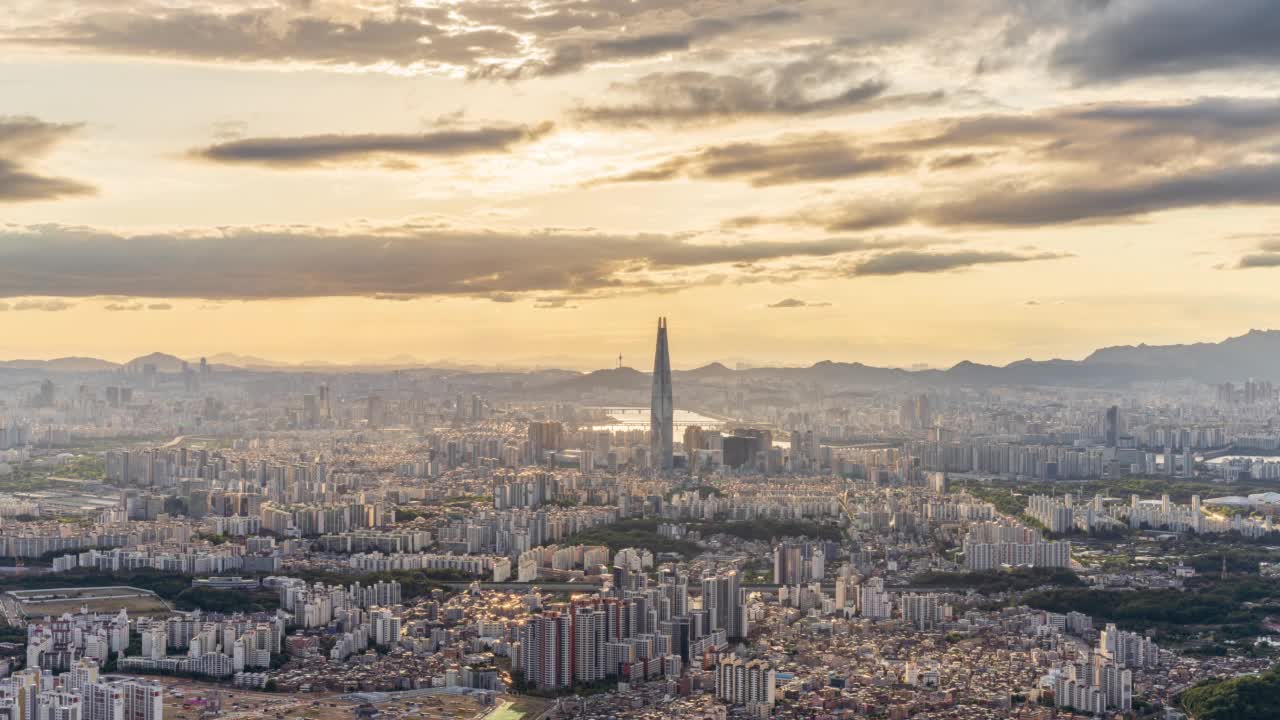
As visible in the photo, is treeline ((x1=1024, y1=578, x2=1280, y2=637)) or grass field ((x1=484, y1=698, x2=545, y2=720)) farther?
treeline ((x1=1024, y1=578, x2=1280, y2=637))

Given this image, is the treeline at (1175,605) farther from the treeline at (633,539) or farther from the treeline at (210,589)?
the treeline at (210,589)

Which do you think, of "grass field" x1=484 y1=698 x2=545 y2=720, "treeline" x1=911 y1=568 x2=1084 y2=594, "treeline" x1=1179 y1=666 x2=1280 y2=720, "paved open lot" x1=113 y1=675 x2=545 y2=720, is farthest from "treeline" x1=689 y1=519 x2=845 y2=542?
"paved open lot" x1=113 y1=675 x2=545 y2=720

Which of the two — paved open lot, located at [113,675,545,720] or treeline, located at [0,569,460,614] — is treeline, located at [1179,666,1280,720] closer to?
Result: paved open lot, located at [113,675,545,720]

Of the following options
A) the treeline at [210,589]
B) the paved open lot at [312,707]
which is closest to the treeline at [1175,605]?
the paved open lot at [312,707]

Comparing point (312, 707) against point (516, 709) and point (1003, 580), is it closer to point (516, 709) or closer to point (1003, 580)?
point (516, 709)

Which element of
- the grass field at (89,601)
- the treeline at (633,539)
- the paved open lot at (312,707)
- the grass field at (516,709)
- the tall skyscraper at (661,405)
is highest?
the tall skyscraper at (661,405)

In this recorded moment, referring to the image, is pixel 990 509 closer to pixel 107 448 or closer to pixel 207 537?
pixel 207 537

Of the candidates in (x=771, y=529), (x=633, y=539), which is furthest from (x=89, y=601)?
(x=771, y=529)
